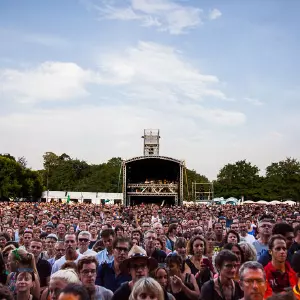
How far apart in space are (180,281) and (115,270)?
892 mm

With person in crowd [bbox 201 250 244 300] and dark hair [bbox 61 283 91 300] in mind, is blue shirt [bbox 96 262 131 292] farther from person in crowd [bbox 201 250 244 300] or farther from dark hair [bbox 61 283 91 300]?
dark hair [bbox 61 283 91 300]

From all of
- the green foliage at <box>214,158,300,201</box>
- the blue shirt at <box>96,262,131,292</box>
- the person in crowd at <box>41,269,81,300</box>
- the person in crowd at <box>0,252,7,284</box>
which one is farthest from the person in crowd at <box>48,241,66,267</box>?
the green foliage at <box>214,158,300,201</box>

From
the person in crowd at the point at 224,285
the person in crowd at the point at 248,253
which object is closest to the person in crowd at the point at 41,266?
the person in crowd at the point at 224,285

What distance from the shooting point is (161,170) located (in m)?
41.8

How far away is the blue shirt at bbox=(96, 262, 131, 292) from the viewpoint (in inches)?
211

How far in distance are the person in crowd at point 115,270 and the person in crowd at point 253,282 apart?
6.03ft

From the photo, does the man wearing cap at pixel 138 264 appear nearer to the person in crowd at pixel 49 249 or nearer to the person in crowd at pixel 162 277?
the person in crowd at pixel 162 277

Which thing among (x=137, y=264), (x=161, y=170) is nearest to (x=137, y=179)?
(x=161, y=170)

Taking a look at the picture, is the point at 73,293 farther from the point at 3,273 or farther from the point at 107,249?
the point at 107,249

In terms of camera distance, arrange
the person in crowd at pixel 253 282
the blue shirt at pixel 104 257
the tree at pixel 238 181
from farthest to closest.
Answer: the tree at pixel 238 181, the blue shirt at pixel 104 257, the person in crowd at pixel 253 282

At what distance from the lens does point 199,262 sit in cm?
633

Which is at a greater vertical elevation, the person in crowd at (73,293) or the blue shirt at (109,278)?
the person in crowd at (73,293)

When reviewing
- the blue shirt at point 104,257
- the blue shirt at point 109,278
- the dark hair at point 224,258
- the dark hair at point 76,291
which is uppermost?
the dark hair at point 224,258

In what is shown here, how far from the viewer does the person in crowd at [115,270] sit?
5418mm
